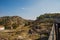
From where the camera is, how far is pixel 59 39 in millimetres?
17641

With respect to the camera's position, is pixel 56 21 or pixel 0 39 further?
pixel 0 39

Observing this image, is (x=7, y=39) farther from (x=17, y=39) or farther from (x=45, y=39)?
(x=45, y=39)

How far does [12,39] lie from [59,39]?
773cm

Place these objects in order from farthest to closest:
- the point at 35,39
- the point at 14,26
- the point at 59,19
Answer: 1. the point at 14,26
2. the point at 35,39
3. the point at 59,19

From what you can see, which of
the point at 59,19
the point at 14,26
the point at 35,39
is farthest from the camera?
the point at 14,26

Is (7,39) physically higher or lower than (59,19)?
lower

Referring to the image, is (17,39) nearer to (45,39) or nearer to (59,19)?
(45,39)

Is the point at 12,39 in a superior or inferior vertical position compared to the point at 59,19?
inferior

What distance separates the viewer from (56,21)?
1741cm

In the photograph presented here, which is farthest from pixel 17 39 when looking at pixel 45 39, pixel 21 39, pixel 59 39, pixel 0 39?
pixel 59 39

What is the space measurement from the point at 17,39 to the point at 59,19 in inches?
304

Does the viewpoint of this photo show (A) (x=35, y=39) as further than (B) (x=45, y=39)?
Yes

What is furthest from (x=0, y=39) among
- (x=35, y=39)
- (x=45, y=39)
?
(x=45, y=39)

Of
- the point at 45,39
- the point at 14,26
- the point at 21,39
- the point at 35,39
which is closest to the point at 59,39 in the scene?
the point at 45,39
